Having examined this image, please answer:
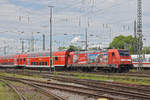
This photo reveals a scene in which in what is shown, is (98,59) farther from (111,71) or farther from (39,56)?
(39,56)

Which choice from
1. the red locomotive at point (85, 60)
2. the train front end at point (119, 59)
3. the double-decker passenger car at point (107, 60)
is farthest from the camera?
the red locomotive at point (85, 60)

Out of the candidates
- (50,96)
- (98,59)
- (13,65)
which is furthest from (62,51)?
(50,96)

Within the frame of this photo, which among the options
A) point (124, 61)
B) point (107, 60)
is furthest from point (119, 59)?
point (107, 60)

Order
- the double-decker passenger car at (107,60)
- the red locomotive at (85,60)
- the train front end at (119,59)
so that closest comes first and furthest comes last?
the train front end at (119,59)
the double-decker passenger car at (107,60)
the red locomotive at (85,60)

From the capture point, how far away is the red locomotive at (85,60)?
101ft

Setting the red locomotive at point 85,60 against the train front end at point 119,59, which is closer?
the train front end at point 119,59

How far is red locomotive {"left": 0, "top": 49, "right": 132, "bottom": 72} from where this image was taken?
3084 centimetres

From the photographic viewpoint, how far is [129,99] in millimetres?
11477

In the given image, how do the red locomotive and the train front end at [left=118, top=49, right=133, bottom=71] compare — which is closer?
the train front end at [left=118, top=49, right=133, bottom=71]

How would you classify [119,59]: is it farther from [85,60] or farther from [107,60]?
[85,60]

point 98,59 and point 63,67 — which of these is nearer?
point 98,59

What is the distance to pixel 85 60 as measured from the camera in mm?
34844

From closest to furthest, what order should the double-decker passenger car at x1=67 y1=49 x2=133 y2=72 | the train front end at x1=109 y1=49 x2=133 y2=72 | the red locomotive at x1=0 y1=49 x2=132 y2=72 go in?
the train front end at x1=109 y1=49 x2=133 y2=72
the double-decker passenger car at x1=67 y1=49 x2=133 y2=72
the red locomotive at x1=0 y1=49 x2=132 y2=72

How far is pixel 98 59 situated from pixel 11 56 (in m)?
28.8
